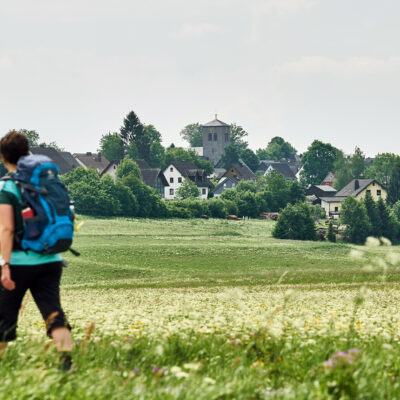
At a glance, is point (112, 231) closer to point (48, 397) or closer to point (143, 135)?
point (48, 397)

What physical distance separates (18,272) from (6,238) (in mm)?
360

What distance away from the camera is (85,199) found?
93.4m

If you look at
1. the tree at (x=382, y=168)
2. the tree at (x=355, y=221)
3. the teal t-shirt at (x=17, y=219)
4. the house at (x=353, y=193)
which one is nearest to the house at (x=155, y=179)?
the house at (x=353, y=193)

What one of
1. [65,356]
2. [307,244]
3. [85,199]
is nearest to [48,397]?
[65,356]

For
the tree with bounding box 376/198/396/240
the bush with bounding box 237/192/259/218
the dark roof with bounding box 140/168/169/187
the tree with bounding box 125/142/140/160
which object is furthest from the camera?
the tree with bounding box 125/142/140/160

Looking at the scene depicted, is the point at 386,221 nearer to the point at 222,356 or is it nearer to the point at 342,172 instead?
the point at 342,172

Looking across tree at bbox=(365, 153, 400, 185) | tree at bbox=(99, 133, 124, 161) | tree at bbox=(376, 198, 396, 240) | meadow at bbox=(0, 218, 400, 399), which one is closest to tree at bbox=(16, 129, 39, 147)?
tree at bbox=(99, 133, 124, 161)

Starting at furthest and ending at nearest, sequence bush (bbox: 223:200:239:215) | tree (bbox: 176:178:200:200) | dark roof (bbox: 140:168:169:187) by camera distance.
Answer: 1. dark roof (bbox: 140:168:169:187)
2. tree (bbox: 176:178:200:200)
3. bush (bbox: 223:200:239:215)

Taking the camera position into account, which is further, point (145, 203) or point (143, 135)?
point (143, 135)

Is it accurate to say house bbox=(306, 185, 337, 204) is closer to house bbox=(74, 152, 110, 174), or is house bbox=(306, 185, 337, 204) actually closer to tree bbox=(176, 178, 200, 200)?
tree bbox=(176, 178, 200, 200)

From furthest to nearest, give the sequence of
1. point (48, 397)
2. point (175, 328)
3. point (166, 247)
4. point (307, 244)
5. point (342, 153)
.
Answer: point (342, 153), point (307, 244), point (166, 247), point (175, 328), point (48, 397)

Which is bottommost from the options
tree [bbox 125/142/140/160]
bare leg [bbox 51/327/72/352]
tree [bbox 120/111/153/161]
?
bare leg [bbox 51/327/72/352]

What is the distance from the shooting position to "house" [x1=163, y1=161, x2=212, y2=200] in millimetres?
141250

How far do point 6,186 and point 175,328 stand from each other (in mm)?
2632
